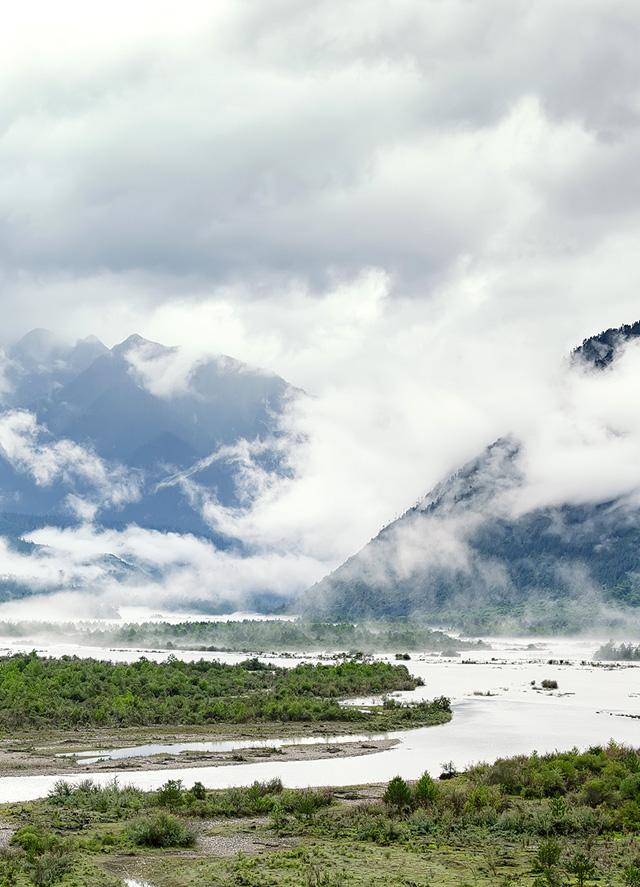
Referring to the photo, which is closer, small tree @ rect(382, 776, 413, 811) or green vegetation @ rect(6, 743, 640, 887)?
green vegetation @ rect(6, 743, 640, 887)

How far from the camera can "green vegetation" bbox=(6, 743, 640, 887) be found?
92.7ft

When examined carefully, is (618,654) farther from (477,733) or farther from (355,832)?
(355,832)

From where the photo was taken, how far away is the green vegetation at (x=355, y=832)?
92.7 ft

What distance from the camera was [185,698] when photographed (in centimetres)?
8588

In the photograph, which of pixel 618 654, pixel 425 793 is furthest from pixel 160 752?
pixel 618 654

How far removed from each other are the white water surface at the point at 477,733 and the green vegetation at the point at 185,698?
5.59 metres

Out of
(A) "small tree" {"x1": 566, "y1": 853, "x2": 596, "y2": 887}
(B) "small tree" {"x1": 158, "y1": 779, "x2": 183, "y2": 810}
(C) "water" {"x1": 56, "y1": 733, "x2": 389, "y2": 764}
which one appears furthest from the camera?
(C) "water" {"x1": 56, "y1": 733, "x2": 389, "y2": 764}

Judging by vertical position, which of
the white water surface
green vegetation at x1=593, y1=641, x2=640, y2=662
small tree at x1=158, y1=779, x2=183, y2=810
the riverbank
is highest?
small tree at x1=158, y1=779, x2=183, y2=810

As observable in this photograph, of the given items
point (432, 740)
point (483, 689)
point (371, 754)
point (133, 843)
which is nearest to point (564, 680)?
point (483, 689)

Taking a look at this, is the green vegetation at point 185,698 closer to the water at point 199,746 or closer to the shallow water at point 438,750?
the shallow water at point 438,750

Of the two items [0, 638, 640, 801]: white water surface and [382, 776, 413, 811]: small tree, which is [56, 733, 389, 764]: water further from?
[382, 776, 413, 811]: small tree

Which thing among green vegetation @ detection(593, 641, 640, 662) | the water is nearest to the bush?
the water

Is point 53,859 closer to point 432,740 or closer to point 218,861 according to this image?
point 218,861

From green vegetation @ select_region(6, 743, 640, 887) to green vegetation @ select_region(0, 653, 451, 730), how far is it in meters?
31.4
